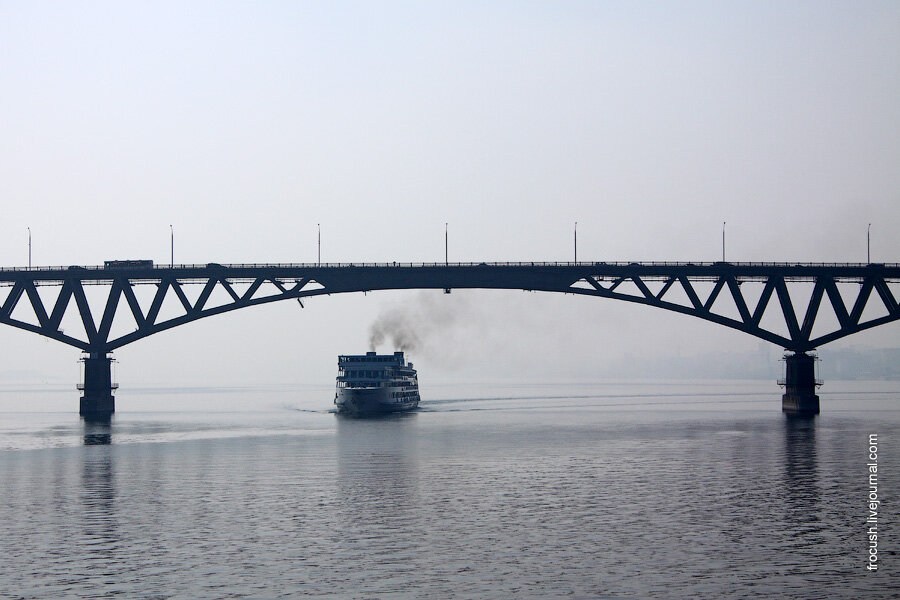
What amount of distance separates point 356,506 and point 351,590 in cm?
1763

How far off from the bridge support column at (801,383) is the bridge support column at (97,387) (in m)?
81.0

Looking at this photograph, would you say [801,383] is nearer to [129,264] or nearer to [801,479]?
[801,479]

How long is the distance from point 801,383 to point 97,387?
85157 mm

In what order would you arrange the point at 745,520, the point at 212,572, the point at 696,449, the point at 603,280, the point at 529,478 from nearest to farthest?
the point at 212,572 → the point at 745,520 → the point at 529,478 → the point at 696,449 → the point at 603,280

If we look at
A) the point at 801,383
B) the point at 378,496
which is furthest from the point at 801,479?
the point at 801,383

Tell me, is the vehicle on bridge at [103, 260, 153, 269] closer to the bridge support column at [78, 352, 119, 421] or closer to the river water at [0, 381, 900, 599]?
the bridge support column at [78, 352, 119, 421]

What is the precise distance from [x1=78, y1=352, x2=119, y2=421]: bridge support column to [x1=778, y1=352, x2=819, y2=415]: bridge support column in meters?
81.0

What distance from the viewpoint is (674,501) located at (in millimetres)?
52812

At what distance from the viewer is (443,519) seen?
156 ft

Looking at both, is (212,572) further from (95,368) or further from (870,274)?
(870,274)

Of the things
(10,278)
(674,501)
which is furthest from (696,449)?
(10,278)

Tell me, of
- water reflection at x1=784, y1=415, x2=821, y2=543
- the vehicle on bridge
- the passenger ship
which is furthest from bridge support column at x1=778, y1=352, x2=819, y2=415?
the vehicle on bridge

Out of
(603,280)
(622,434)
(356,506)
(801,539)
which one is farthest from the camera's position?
(603,280)

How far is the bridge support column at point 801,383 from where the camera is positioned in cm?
12538
